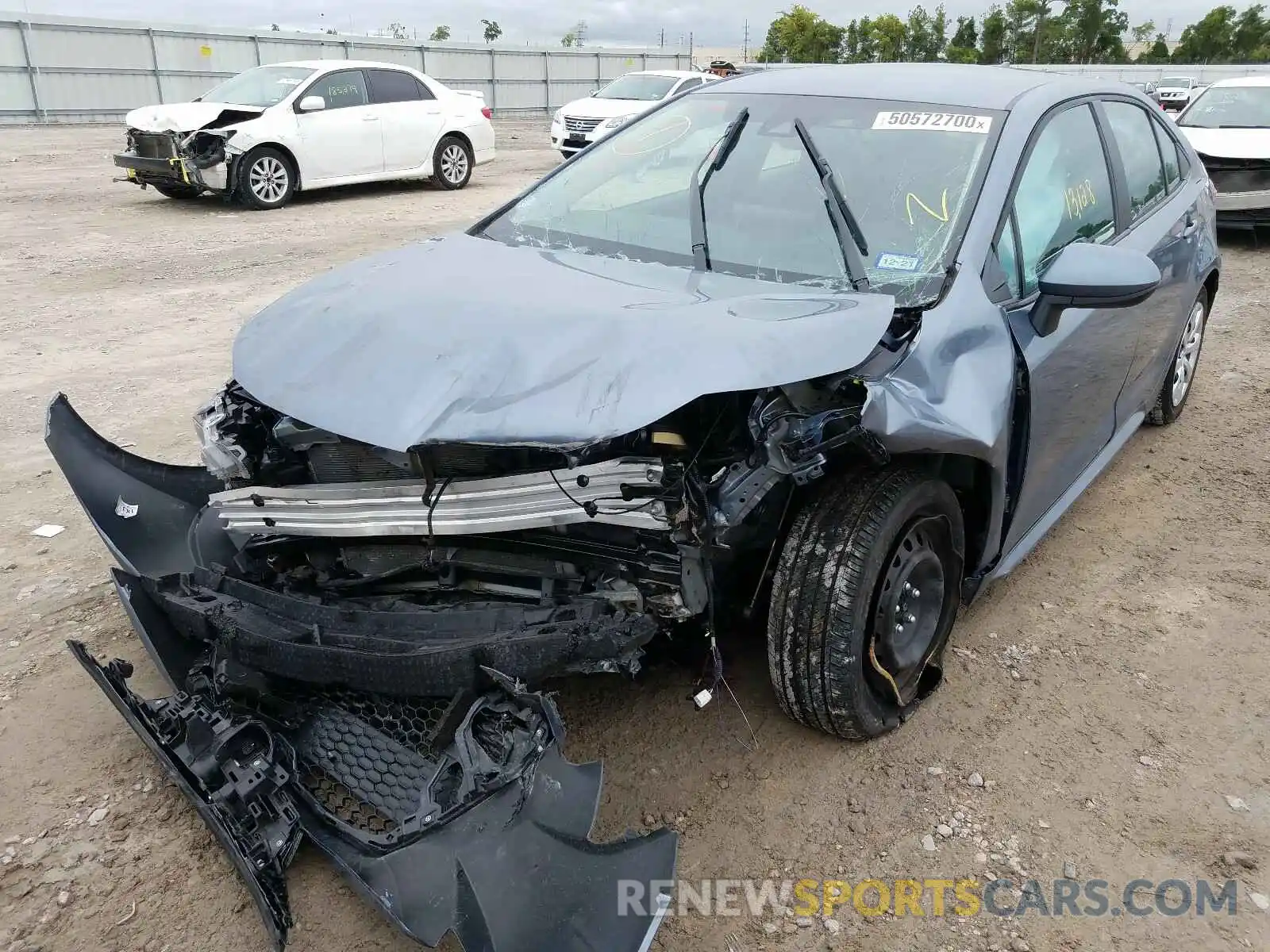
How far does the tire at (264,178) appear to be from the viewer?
11.0m

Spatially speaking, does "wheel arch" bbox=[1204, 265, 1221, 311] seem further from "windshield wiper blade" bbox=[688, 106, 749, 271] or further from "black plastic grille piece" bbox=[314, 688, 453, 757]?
"black plastic grille piece" bbox=[314, 688, 453, 757]

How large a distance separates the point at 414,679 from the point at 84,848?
100 centimetres

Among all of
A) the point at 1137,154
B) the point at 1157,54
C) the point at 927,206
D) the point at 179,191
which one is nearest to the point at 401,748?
the point at 927,206

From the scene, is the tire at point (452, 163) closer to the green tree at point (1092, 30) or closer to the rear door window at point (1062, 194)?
the rear door window at point (1062, 194)

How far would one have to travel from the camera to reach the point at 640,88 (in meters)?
16.0

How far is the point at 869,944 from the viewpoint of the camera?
2146mm

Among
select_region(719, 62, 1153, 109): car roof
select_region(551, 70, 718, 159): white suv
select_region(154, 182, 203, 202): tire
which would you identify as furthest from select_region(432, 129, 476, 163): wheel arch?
select_region(719, 62, 1153, 109): car roof

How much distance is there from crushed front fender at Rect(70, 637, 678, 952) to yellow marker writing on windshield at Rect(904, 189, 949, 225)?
182 centimetres

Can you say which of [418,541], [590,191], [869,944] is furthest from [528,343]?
[869,944]

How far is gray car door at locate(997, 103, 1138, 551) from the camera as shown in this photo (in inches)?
112

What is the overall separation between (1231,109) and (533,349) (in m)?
11.3

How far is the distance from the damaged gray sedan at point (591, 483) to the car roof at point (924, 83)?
0.03m

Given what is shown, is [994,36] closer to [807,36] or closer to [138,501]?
[807,36]

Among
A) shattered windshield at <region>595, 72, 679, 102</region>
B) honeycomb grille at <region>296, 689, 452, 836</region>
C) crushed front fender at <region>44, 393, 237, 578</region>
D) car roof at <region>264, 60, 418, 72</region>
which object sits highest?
car roof at <region>264, 60, 418, 72</region>
